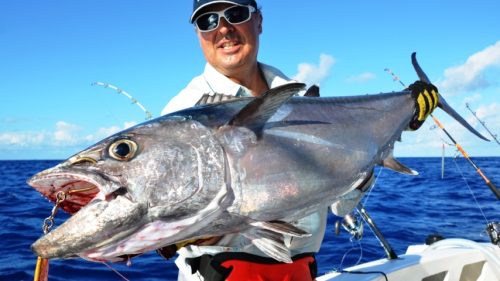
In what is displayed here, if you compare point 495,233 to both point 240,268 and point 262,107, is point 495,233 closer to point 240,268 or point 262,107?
point 240,268

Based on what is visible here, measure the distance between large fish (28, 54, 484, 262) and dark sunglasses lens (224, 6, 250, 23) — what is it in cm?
90

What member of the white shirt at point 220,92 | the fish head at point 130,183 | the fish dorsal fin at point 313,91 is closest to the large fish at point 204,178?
the fish head at point 130,183

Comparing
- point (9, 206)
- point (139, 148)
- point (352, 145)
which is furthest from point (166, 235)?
point (9, 206)

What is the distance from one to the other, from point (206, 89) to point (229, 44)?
1.16 ft

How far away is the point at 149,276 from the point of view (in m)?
6.84

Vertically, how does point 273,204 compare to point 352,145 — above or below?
below

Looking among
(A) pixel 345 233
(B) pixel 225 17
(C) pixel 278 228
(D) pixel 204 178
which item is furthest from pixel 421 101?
(A) pixel 345 233

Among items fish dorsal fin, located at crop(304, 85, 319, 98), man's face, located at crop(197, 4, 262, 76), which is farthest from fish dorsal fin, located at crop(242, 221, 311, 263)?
man's face, located at crop(197, 4, 262, 76)

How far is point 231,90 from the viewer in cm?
311

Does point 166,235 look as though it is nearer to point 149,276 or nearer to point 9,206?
point 149,276

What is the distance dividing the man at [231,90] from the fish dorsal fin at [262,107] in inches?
27.8

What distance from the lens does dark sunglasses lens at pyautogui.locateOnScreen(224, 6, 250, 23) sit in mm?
3102

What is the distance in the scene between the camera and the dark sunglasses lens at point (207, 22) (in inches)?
122

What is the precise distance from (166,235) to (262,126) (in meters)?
0.70
